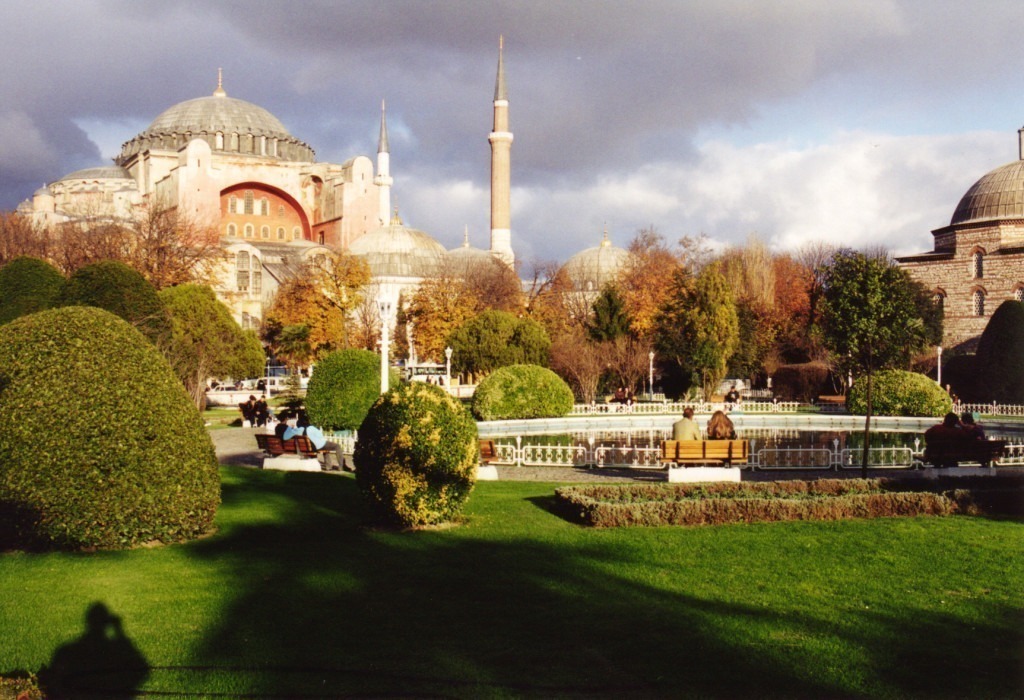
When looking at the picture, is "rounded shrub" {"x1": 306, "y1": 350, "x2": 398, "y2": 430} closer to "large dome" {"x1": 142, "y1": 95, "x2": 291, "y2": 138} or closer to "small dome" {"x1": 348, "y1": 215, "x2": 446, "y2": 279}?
"small dome" {"x1": 348, "y1": 215, "x2": 446, "y2": 279}

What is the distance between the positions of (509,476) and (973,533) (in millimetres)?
5860

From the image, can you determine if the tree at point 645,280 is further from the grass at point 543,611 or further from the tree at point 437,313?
the grass at point 543,611

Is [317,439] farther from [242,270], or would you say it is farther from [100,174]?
[100,174]

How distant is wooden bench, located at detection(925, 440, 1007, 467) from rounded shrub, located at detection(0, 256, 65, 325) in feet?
43.1

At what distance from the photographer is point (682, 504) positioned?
8.02m

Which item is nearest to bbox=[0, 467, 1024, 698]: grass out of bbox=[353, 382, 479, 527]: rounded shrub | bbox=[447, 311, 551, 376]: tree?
bbox=[353, 382, 479, 527]: rounded shrub

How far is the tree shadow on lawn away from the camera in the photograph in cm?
435

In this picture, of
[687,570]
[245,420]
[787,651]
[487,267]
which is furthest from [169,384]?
[487,267]

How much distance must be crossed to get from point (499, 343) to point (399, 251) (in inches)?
968

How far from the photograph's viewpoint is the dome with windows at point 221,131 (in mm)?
54844

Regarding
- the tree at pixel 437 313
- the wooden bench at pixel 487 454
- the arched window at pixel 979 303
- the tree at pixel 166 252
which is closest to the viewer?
the wooden bench at pixel 487 454

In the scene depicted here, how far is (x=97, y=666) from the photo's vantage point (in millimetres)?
4684

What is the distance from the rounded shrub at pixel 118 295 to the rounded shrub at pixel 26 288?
28cm

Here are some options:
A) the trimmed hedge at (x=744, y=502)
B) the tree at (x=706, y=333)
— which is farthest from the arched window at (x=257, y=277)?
the trimmed hedge at (x=744, y=502)
